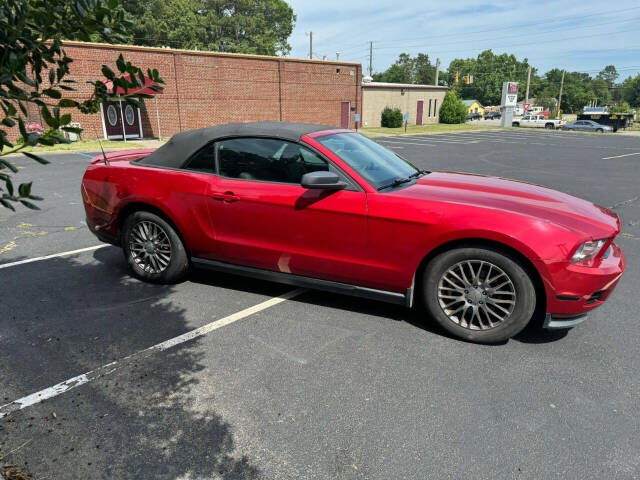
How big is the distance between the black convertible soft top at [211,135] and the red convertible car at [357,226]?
0.02 metres

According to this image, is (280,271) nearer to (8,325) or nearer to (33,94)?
(8,325)

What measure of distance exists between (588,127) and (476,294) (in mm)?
54037

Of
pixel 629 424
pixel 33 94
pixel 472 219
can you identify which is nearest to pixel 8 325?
pixel 33 94

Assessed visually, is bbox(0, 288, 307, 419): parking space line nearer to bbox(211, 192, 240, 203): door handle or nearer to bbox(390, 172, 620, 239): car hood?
bbox(211, 192, 240, 203): door handle

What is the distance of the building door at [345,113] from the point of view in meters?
35.4

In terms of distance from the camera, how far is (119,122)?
24406mm

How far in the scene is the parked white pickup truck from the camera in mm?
52450

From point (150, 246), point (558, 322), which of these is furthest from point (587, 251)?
point (150, 246)

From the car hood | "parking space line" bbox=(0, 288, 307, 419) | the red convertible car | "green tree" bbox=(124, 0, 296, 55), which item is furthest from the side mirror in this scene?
"green tree" bbox=(124, 0, 296, 55)

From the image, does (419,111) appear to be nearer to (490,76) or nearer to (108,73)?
(108,73)

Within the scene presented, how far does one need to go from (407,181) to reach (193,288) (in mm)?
2386

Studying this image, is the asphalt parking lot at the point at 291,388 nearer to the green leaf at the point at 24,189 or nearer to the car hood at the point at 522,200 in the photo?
the car hood at the point at 522,200

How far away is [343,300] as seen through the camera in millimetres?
4414

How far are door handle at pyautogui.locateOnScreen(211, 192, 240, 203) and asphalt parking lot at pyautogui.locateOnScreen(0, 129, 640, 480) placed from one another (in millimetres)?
972
